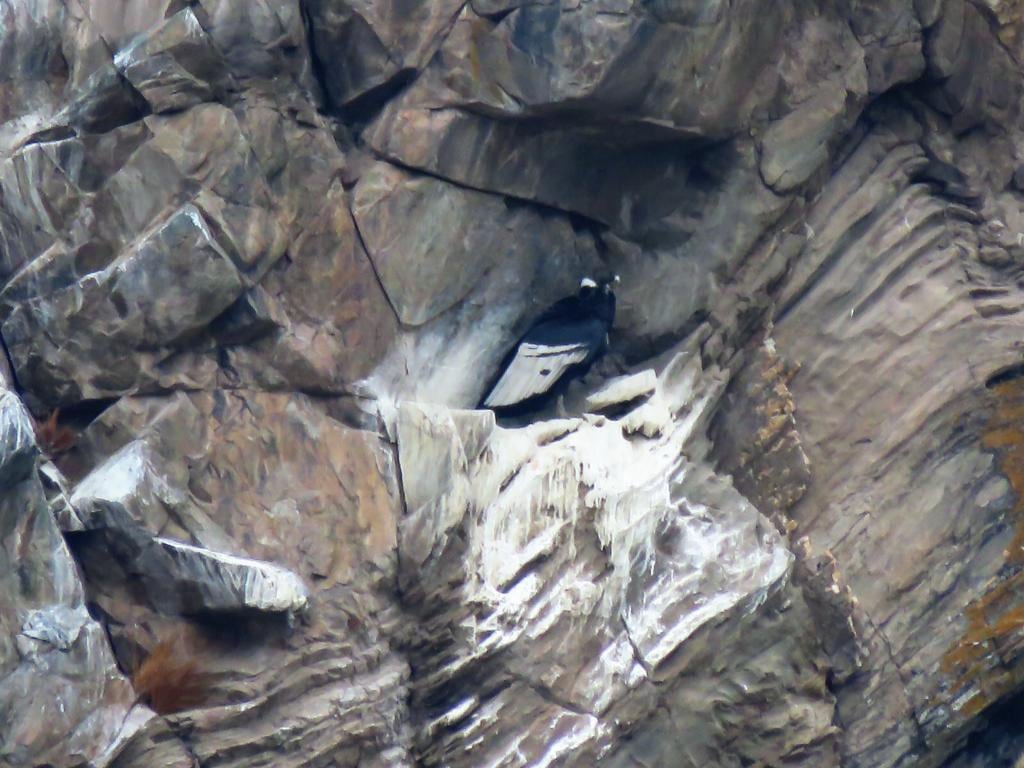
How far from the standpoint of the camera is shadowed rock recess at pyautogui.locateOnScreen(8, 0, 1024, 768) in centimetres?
524

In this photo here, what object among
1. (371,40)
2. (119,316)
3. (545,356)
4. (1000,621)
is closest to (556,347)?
(545,356)

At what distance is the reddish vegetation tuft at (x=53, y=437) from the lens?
5367 millimetres

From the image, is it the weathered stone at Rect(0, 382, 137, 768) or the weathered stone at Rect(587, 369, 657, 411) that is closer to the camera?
the weathered stone at Rect(0, 382, 137, 768)

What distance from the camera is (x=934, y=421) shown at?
6.89 metres

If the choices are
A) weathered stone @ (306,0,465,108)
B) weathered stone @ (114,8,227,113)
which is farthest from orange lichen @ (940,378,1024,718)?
weathered stone @ (114,8,227,113)

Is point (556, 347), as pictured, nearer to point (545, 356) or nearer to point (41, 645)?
point (545, 356)

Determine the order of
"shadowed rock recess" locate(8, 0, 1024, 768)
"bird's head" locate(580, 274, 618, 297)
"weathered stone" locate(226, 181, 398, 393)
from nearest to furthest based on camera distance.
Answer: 1. "shadowed rock recess" locate(8, 0, 1024, 768)
2. "weathered stone" locate(226, 181, 398, 393)
3. "bird's head" locate(580, 274, 618, 297)

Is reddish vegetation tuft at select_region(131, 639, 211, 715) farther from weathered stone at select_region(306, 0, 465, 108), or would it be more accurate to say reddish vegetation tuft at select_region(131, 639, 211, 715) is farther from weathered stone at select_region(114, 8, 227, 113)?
weathered stone at select_region(306, 0, 465, 108)

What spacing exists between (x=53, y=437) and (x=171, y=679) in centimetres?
122

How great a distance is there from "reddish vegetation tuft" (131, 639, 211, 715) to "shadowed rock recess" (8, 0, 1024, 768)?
0.02m

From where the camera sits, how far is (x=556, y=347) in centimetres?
655

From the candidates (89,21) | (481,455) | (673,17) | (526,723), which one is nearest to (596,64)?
(673,17)

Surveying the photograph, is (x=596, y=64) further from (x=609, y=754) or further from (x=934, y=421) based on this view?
(x=609, y=754)

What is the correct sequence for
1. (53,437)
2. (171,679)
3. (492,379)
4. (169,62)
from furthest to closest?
(492,379), (169,62), (53,437), (171,679)
